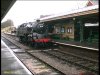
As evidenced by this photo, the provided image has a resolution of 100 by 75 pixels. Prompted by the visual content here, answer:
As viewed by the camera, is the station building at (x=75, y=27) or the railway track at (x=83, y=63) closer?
the railway track at (x=83, y=63)

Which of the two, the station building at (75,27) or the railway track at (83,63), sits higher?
the station building at (75,27)

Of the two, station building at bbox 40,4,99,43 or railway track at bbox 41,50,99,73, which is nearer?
railway track at bbox 41,50,99,73

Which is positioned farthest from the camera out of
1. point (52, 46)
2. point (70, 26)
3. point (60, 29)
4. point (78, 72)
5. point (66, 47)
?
point (60, 29)

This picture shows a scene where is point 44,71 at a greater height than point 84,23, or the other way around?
point 84,23

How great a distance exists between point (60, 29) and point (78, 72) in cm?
2196

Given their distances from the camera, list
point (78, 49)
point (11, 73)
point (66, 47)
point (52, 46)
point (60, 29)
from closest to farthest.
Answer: point (11, 73) → point (78, 49) → point (66, 47) → point (52, 46) → point (60, 29)

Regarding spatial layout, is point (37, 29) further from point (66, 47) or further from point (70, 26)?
point (70, 26)

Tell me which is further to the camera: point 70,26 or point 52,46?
point 70,26

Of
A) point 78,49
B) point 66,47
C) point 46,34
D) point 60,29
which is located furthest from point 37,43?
point 60,29

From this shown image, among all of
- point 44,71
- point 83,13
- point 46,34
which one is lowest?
point 44,71

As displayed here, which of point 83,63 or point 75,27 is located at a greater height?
point 75,27

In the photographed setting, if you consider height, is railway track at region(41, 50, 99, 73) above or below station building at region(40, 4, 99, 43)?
below

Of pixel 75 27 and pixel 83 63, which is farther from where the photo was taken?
pixel 75 27

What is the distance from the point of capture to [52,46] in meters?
23.0
